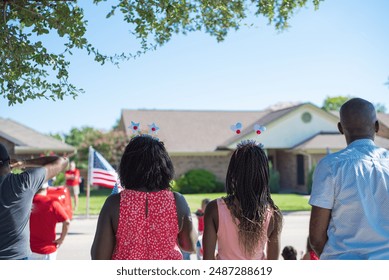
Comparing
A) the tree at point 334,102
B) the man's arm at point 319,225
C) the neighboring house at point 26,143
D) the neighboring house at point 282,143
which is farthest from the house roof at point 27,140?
the tree at point 334,102

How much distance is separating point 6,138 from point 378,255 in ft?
76.5

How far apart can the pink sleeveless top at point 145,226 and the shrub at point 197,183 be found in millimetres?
23629

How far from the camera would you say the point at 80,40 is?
6.13 metres

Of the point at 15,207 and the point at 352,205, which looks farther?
the point at 15,207

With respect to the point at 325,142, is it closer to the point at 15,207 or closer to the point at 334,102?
the point at 15,207

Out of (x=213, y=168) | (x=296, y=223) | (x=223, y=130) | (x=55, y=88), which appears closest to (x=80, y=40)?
(x=55, y=88)

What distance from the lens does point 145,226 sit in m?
3.08

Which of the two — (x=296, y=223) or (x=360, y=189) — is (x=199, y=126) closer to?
(x=296, y=223)

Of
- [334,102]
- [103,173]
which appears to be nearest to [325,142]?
[103,173]

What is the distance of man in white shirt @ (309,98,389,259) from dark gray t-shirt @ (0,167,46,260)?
1790 mm

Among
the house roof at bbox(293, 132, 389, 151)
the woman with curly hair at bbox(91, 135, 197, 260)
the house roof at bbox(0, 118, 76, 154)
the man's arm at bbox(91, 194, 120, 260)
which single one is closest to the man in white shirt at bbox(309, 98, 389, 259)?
the woman with curly hair at bbox(91, 135, 197, 260)

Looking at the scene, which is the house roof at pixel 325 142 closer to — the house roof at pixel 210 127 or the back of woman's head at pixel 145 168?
the house roof at pixel 210 127

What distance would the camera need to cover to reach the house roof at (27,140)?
82.9ft

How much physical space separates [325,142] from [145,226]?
83.9 feet
